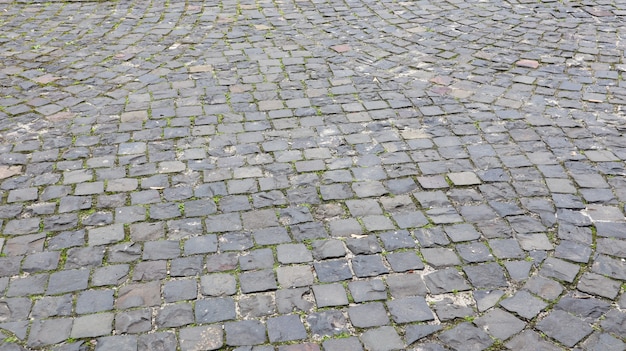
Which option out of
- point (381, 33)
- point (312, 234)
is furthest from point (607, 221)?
point (381, 33)

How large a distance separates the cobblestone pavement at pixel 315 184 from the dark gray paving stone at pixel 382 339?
11mm

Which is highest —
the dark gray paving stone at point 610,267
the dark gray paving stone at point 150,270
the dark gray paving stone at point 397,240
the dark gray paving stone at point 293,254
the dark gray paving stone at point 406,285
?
the dark gray paving stone at point 150,270

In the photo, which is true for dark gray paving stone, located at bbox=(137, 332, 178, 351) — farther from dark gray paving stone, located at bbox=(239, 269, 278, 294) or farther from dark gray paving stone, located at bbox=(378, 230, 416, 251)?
dark gray paving stone, located at bbox=(378, 230, 416, 251)

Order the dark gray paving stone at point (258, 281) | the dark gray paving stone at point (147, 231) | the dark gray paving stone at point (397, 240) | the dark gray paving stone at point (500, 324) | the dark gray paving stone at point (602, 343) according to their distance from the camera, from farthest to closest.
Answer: the dark gray paving stone at point (147, 231)
the dark gray paving stone at point (397, 240)
the dark gray paving stone at point (258, 281)
the dark gray paving stone at point (500, 324)
the dark gray paving stone at point (602, 343)

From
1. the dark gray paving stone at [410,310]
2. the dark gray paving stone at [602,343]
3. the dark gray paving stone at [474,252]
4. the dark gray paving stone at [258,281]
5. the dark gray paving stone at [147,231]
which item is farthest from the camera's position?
the dark gray paving stone at [147,231]

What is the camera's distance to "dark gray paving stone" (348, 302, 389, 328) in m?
3.74

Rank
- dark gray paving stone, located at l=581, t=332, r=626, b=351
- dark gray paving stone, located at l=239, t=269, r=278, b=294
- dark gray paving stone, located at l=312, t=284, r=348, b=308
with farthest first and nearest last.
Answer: dark gray paving stone, located at l=239, t=269, r=278, b=294 → dark gray paving stone, located at l=312, t=284, r=348, b=308 → dark gray paving stone, located at l=581, t=332, r=626, b=351

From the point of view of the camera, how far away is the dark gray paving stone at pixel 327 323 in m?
3.68

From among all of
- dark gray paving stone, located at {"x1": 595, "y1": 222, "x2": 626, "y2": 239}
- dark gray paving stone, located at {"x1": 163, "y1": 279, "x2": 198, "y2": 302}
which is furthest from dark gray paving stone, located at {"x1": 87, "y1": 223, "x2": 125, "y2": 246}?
dark gray paving stone, located at {"x1": 595, "y1": 222, "x2": 626, "y2": 239}

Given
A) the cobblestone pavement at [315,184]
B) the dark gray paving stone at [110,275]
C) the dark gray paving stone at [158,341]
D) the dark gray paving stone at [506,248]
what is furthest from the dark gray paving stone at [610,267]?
the dark gray paving stone at [110,275]

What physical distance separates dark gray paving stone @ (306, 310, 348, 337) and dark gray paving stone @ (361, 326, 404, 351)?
0.13 m

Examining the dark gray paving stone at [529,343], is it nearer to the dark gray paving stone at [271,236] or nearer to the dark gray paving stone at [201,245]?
the dark gray paving stone at [271,236]

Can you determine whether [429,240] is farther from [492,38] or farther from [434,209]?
[492,38]

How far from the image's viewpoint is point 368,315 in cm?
379
